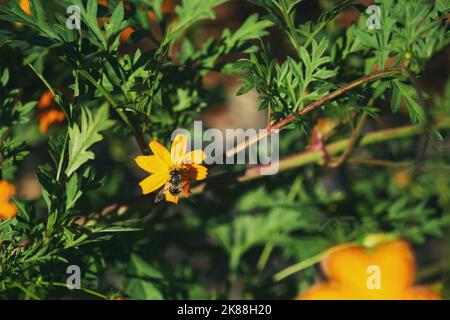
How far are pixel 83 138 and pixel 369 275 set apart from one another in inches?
31.6

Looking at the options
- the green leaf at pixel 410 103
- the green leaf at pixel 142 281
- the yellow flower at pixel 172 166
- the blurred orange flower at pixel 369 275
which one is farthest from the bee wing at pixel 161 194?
the blurred orange flower at pixel 369 275

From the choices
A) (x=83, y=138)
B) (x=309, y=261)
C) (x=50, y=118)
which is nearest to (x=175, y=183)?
(x=83, y=138)

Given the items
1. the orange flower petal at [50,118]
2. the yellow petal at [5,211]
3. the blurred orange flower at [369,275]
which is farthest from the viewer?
the blurred orange flower at [369,275]

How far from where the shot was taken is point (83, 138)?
2.86ft

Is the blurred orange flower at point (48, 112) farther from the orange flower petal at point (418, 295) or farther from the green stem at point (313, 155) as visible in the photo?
the orange flower petal at point (418, 295)

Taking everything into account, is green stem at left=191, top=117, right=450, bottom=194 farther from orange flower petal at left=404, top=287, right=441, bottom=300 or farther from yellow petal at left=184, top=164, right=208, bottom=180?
orange flower petal at left=404, top=287, right=441, bottom=300

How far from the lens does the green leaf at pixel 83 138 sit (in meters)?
0.85

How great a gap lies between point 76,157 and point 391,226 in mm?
927

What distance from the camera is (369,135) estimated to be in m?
1.11

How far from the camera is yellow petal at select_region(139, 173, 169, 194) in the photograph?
0.86m

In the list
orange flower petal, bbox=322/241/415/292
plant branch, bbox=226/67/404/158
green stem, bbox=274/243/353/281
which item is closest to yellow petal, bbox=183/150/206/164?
plant branch, bbox=226/67/404/158

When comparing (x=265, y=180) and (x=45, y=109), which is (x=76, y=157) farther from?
(x=265, y=180)

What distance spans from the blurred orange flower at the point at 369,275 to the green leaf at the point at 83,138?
2.23 ft
